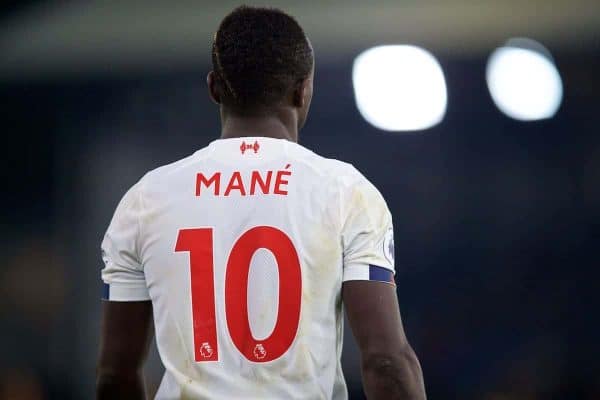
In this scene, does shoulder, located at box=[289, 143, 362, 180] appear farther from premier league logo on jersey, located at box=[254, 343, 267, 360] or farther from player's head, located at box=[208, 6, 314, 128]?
premier league logo on jersey, located at box=[254, 343, 267, 360]

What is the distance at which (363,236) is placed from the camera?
1.98 m

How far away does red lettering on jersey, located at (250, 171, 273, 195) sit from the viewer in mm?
2014

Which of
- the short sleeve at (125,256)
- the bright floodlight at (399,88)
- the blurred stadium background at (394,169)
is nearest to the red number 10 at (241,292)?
the short sleeve at (125,256)

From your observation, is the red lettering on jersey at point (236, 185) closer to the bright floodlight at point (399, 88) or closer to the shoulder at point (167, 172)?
the shoulder at point (167, 172)

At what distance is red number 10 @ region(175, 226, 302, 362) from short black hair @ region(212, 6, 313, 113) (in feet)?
0.90

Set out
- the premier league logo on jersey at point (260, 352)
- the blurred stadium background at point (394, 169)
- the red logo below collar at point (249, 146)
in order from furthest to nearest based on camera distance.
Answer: the blurred stadium background at point (394, 169) → the red logo below collar at point (249, 146) → the premier league logo on jersey at point (260, 352)

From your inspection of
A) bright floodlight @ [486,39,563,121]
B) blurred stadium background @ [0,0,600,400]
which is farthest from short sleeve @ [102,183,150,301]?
bright floodlight @ [486,39,563,121]

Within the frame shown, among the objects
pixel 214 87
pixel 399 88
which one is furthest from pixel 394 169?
pixel 214 87

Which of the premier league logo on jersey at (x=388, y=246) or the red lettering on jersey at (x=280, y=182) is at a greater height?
the red lettering on jersey at (x=280, y=182)

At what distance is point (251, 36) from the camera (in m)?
2.09

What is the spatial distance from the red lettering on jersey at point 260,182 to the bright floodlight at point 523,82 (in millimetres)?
5060

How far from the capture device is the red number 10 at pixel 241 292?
1952 mm

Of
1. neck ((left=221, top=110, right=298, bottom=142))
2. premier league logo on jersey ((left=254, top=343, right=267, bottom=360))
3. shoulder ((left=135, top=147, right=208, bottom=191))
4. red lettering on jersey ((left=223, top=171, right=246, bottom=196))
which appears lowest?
premier league logo on jersey ((left=254, top=343, right=267, bottom=360))

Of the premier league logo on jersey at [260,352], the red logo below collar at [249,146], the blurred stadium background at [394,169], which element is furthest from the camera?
the blurred stadium background at [394,169]
